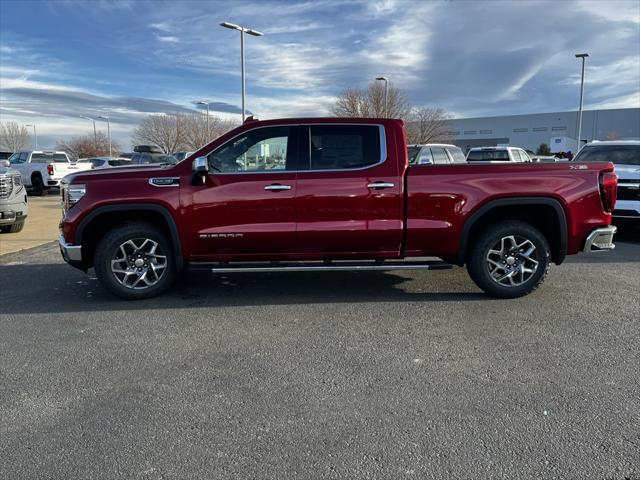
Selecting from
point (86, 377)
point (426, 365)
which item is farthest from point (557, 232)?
point (86, 377)

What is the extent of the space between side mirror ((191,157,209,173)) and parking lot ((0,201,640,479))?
1450 mm

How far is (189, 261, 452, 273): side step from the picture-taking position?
211 inches

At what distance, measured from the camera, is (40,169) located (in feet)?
69.2

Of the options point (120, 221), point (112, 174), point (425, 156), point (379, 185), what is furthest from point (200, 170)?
point (425, 156)

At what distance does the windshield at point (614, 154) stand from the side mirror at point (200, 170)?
8.38 metres

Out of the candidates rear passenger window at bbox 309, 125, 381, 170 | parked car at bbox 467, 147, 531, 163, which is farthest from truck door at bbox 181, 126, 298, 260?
parked car at bbox 467, 147, 531, 163

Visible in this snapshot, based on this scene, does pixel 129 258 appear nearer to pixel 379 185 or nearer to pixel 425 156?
pixel 379 185

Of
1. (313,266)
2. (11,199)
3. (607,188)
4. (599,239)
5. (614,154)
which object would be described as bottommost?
(313,266)

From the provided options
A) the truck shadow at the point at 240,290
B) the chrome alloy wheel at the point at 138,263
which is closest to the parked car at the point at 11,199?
the truck shadow at the point at 240,290

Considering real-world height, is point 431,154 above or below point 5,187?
above

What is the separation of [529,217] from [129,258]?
14.7 ft

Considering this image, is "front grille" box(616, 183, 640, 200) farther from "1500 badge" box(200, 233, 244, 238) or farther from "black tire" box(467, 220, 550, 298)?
"1500 badge" box(200, 233, 244, 238)

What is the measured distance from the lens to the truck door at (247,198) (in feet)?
17.4

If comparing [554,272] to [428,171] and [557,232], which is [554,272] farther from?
[428,171]
